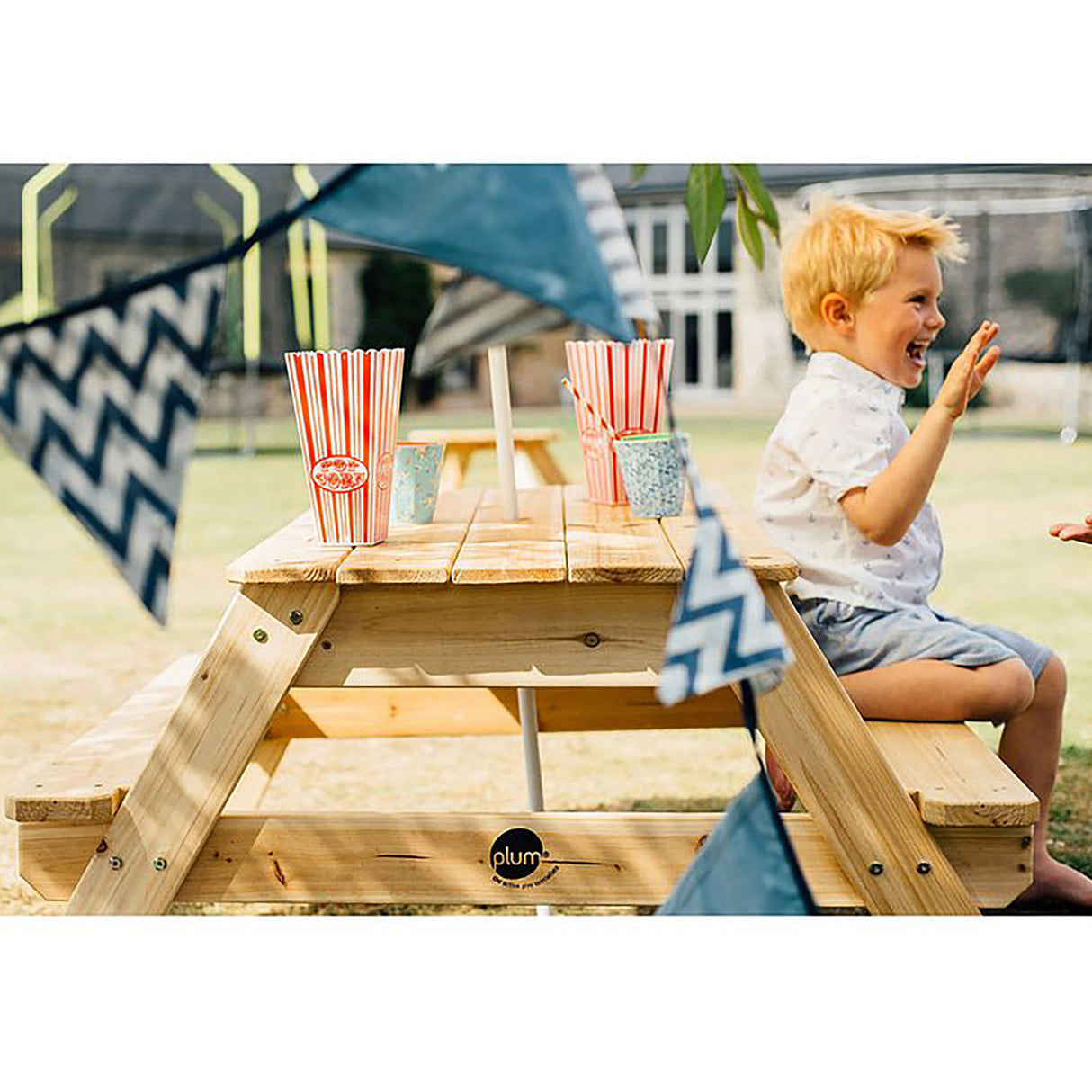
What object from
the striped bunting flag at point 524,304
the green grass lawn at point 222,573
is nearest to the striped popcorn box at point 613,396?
the striped bunting flag at point 524,304

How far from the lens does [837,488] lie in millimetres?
2355

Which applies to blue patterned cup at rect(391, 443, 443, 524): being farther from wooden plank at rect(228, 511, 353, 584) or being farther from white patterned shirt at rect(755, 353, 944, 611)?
white patterned shirt at rect(755, 353, 944, 611)

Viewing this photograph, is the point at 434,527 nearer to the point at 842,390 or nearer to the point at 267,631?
the point at 267,631

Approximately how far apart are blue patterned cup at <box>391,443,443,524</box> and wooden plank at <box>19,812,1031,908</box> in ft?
1.67

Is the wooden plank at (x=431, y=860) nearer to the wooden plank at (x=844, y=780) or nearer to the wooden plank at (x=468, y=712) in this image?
the wooden plank at (x=844, y=780)

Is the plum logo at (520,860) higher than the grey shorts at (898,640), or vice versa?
the grey shorts at (898,640)

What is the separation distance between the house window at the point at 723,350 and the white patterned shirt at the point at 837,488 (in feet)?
36.1

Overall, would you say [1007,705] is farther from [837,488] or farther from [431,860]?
[431,860]

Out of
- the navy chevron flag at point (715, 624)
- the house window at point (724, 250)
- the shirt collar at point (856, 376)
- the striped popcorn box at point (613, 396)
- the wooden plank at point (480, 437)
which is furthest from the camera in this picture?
the house window at point (724, 250)

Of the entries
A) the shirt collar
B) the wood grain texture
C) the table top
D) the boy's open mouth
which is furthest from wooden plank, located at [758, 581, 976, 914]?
the boy's open mouth

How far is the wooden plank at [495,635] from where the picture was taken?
1.88 metres

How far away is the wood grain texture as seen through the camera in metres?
1.83

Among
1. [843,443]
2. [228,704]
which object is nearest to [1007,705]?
[843,443]

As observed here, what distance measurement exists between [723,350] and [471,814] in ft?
38.7
